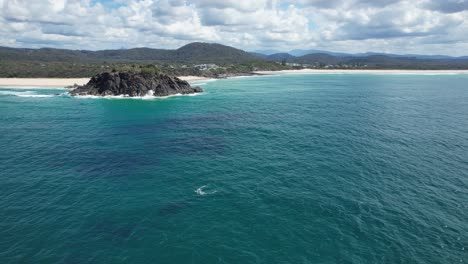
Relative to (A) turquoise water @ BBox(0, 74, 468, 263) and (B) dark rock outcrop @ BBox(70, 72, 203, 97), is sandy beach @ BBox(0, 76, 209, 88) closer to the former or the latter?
(B) dark rock outcrop @ BBox(70, 72, 203, 97)

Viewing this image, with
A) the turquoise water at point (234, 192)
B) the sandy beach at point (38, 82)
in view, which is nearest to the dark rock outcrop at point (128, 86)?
the sandy beach at point (38, 82)

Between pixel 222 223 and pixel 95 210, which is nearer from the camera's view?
pixel 222 223

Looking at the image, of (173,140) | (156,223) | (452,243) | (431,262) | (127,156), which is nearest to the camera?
(431,262)

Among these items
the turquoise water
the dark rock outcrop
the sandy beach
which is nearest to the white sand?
the sandy beach

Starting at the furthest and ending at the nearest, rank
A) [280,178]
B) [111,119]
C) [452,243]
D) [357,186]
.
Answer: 1. [111,119]
2. [280,178]
3. [357,186]
4. [452,243]

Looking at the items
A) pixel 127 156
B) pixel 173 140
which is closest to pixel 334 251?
pixel 127 156

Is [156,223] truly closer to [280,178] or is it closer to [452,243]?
[280,178]

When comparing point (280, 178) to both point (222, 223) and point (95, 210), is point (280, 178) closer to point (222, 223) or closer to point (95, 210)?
point (222, 223)
